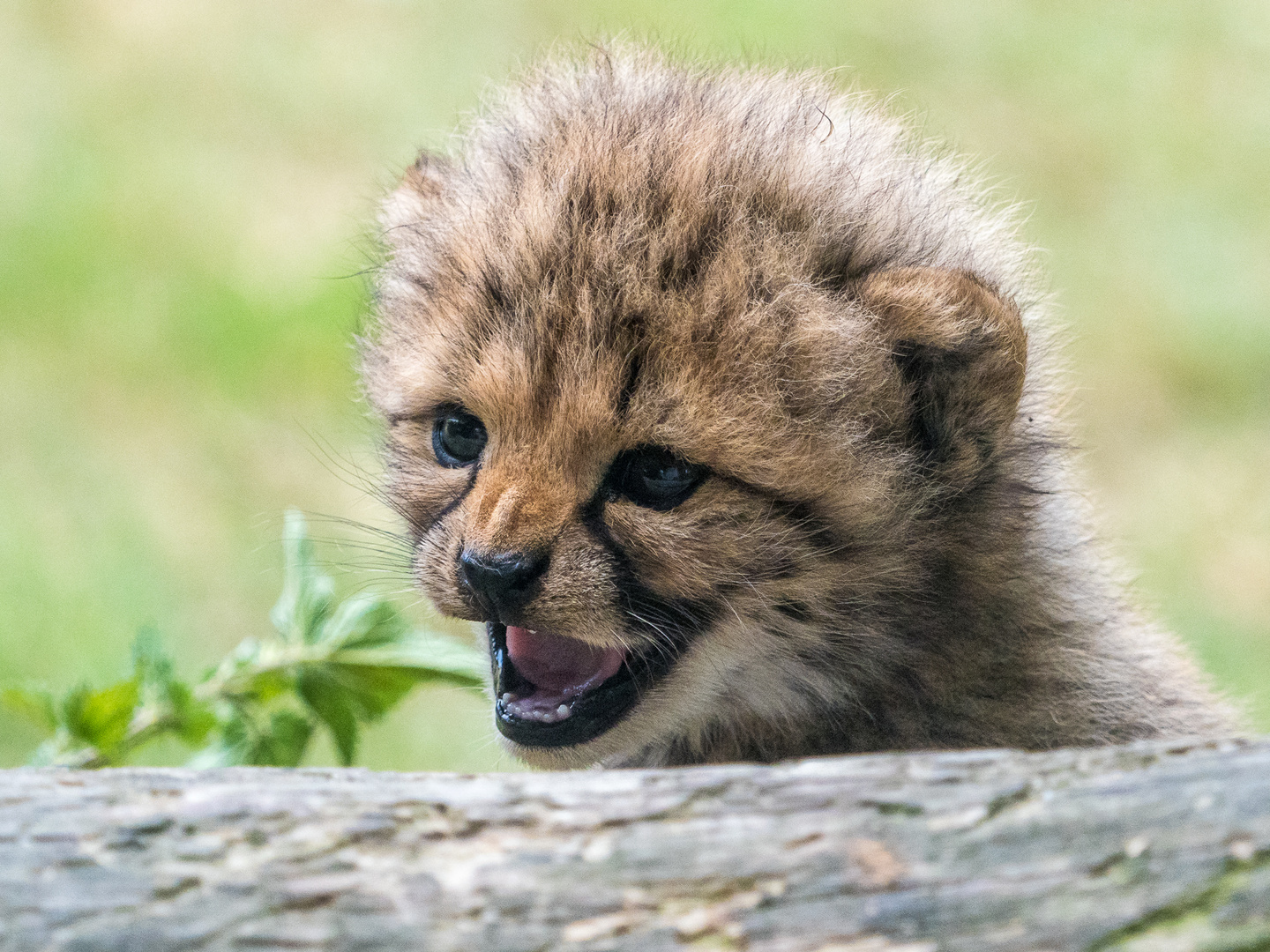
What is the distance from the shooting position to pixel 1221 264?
642 centimetres

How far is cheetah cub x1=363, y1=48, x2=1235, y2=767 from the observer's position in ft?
7.56

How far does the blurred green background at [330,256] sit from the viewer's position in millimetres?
5125

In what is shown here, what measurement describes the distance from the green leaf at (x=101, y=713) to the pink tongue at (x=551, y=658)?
0.79m

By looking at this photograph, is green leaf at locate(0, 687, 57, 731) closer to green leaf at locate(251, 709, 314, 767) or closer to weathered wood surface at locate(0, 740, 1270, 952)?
green leaf at locate(251, 709, 314, 767)

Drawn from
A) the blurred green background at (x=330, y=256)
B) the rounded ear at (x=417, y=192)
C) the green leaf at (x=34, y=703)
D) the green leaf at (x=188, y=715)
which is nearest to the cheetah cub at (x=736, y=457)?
the rounded ear at (x=417, y=192)

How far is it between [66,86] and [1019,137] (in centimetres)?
440

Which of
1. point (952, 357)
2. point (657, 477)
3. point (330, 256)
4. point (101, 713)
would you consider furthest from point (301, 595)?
point (330, 256)

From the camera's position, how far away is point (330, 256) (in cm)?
604

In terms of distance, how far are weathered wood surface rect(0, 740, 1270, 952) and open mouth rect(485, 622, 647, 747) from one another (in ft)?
2.15

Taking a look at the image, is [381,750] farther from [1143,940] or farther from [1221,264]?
[1221,264]

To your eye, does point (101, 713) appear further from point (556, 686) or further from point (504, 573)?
point (504, 573)

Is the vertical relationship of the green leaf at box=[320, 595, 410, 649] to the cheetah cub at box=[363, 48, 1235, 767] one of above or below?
below

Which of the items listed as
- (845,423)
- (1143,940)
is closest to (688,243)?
(845,423)

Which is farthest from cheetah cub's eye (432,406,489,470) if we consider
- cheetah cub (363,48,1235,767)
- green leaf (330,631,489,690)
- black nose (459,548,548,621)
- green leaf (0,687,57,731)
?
green leaf (0,687,57,731)
